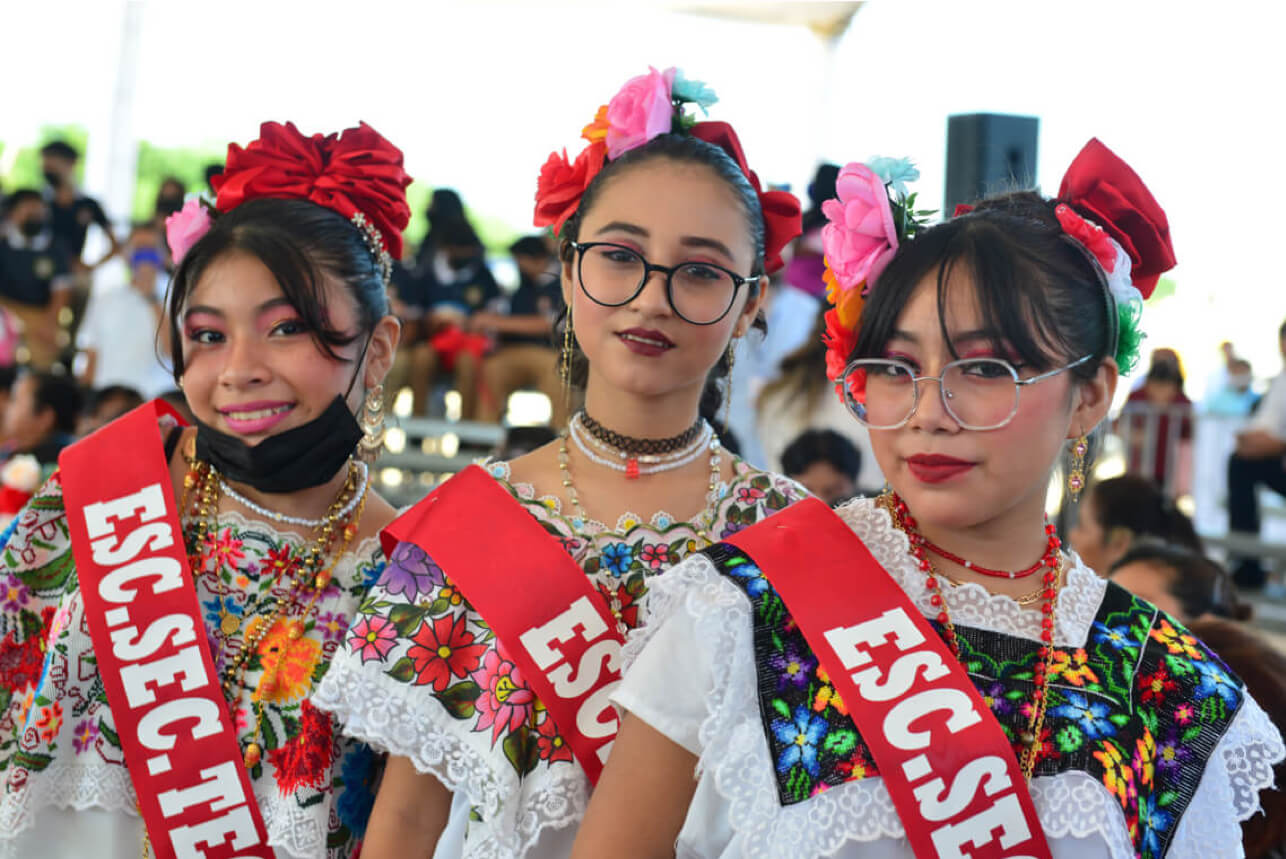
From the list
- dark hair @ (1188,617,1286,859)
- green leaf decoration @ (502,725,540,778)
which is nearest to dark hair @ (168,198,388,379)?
green leaf decoration @ (502,725,540,778)

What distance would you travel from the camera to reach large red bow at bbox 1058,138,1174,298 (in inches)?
58.8

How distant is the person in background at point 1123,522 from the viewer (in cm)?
354

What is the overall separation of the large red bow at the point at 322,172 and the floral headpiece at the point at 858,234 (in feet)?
2.66

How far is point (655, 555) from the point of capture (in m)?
1.73

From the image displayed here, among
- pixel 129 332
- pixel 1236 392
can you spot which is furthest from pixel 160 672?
pixel 1236 392

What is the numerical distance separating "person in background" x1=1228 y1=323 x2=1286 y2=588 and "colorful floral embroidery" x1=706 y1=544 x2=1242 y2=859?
5183 mm

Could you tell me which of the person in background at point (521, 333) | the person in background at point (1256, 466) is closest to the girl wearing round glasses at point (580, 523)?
the person in background at point (1256, 466)

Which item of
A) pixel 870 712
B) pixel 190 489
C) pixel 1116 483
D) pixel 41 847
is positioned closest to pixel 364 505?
pixel 190 489

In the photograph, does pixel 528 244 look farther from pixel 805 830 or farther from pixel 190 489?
pixel 805 830

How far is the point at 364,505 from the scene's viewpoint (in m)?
2.01

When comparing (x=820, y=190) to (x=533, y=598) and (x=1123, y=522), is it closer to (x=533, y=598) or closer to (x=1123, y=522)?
(x=1123, y=522)

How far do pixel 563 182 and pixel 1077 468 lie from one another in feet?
2.79

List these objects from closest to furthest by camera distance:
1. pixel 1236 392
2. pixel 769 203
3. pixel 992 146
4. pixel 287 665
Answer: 1. pixel 287 665
2. pixel 769 203
3. pixel 992 146
4. pixel 1236 392

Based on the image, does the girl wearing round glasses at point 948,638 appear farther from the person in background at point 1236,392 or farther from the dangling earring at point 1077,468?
the person in background at point 1236,392
